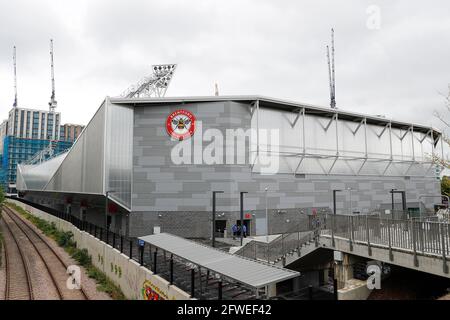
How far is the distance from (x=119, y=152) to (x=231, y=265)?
2047 cm

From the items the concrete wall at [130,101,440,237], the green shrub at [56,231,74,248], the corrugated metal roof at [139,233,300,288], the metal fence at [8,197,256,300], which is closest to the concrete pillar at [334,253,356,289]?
the metal fence at [8,197,256,300]

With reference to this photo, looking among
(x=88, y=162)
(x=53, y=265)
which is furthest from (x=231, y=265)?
(x=88, y=162)

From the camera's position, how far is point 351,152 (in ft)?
124

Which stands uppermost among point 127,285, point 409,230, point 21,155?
point 21,155

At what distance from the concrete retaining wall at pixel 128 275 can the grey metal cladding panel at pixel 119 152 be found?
4641mm

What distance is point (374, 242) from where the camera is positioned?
15.2 metres

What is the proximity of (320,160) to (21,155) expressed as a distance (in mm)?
146550

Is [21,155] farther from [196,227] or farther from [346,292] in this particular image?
[346,292]

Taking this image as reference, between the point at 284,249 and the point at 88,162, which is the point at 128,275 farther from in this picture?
the point at 88,162

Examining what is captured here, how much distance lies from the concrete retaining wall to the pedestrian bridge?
7303 mm

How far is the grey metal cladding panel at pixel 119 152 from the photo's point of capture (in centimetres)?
2803

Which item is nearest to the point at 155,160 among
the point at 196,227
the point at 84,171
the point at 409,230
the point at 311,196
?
the point at 196,227

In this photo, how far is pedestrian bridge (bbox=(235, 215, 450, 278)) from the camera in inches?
480
